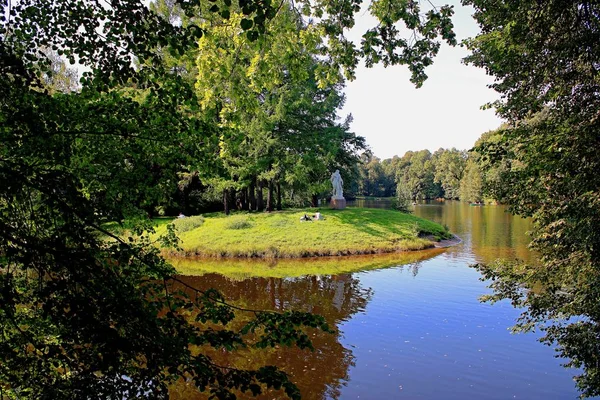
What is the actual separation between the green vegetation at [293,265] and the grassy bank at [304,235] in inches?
29.0

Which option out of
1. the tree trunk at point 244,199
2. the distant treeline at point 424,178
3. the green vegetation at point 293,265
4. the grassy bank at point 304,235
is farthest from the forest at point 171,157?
the distant treeline at point 424,178

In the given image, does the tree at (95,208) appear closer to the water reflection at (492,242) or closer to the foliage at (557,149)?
the foliage at (557,149)

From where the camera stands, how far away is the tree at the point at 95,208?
108 inches

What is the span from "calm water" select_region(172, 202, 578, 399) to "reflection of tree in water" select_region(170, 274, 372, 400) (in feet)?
0.08

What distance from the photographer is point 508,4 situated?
6.28 metres

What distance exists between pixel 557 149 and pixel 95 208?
20.2 feet

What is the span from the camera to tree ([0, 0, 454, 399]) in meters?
2.73

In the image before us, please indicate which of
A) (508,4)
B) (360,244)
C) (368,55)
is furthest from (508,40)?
(360,244)

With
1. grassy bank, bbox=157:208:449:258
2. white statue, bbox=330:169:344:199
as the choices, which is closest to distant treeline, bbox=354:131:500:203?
white statue, bbox=330:169:344:199

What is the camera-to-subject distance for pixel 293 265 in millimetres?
20938

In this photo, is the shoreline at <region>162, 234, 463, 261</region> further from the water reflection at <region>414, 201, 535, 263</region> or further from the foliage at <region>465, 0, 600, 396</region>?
the foliage at <region>465, 0, 600, 396</region>

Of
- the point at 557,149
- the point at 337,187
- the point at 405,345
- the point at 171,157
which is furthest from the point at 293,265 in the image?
the point at 171,157

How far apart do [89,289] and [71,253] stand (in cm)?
27

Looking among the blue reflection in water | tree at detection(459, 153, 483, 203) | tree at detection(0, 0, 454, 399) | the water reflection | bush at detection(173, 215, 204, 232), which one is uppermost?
tree at detection(459, 153, 483, 203)
